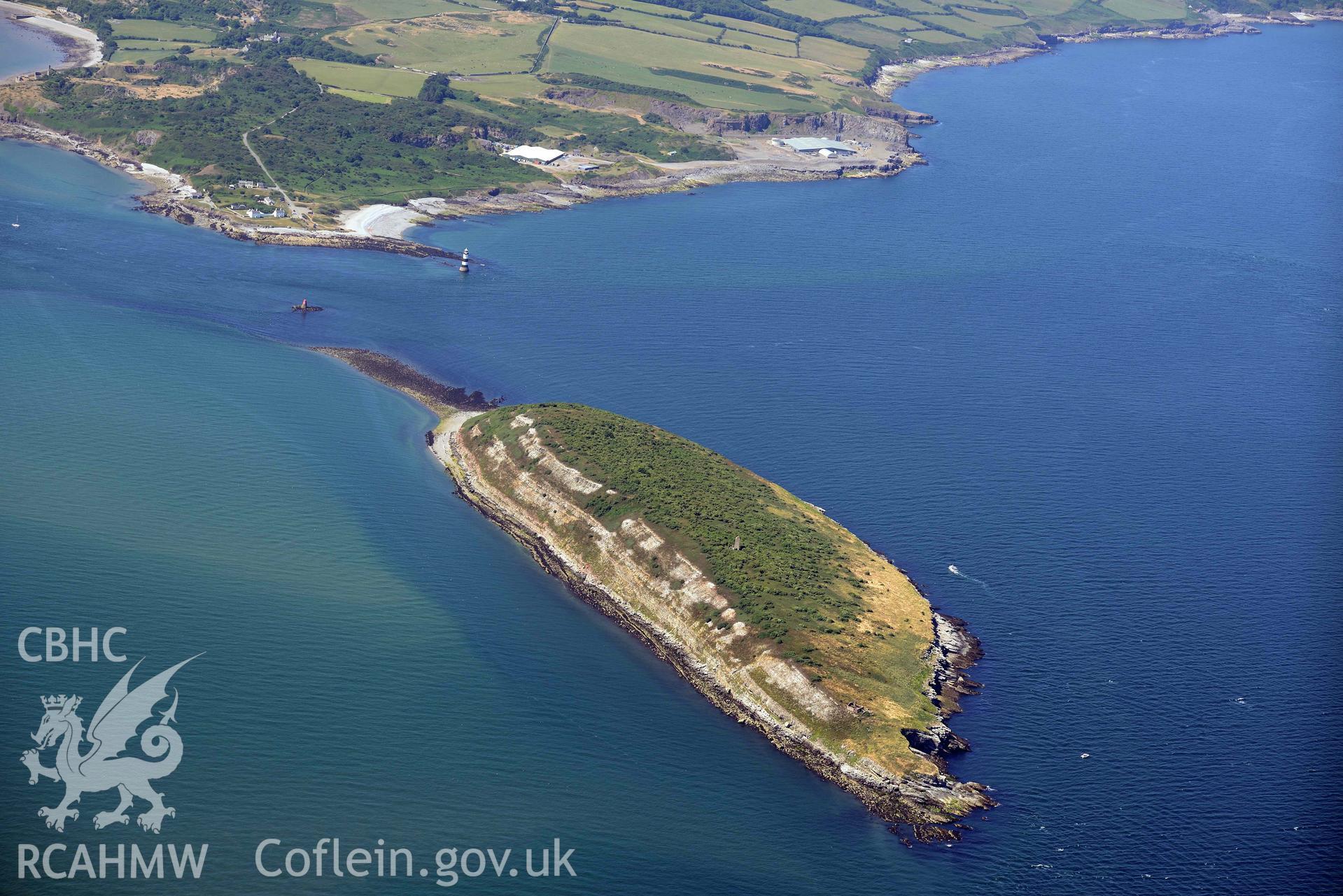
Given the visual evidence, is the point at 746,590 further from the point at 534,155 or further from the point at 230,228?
the point at 534,155

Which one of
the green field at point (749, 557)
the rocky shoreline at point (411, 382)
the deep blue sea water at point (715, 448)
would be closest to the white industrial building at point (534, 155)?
the deep blue sea water at point (715, 448)

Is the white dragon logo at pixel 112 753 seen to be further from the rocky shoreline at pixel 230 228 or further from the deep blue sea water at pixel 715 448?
the rocky shoreline at pixel 230 228

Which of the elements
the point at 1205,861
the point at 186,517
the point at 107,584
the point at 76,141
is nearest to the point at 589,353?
the point at 186,517

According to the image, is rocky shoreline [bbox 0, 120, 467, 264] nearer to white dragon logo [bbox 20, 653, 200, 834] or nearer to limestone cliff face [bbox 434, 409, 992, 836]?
limestone cliff face [bbox 434, 409, 992, 836]

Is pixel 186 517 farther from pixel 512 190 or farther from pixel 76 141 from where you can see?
pixel 76 141

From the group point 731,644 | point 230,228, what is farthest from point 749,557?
point 230,228

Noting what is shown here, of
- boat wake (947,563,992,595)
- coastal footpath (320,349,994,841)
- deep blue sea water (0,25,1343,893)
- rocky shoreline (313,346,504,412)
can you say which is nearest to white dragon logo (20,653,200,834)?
deep blue sea water (0,25,1343,893)

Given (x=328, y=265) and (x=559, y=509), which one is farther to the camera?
(x=328, y=265)
